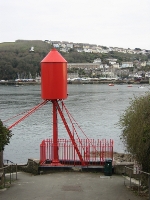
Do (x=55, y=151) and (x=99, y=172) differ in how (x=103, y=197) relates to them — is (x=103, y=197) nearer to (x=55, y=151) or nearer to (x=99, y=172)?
(x=99, y=172)

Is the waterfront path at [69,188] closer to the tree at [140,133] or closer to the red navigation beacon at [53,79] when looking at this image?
the tree at [140,133]

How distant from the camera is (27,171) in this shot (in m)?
14.7

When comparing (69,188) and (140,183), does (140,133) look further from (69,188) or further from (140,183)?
(69,188)

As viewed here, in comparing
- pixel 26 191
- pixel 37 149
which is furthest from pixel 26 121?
pixel 26 191

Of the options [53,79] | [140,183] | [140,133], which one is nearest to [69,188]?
[140,183]

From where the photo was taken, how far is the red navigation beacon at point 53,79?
1474 cm

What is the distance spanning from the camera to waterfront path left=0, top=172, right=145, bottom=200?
10273 millimetres

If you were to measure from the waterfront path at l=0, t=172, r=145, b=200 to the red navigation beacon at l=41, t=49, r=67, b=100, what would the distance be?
3.29m

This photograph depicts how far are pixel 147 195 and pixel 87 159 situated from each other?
5.21 metres

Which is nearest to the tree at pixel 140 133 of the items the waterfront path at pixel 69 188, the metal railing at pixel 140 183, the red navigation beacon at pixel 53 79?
the metal railing at pixel 140 183

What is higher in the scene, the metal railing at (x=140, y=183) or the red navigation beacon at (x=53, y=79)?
the red navigation beacon at (x=53, y=79)

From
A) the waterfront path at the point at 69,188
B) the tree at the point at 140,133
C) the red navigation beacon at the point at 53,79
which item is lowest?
the waterfront path at the point at 69,188

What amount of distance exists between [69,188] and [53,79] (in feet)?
16.6

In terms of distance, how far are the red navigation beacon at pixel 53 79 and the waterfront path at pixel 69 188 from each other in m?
3.29
